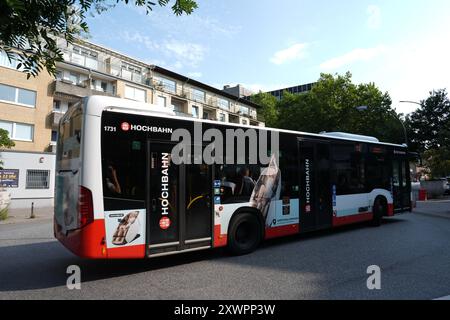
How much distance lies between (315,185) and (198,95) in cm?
3798

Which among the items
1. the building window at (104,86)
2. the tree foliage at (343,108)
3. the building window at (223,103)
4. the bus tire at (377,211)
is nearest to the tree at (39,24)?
the bus tire at (377,211)

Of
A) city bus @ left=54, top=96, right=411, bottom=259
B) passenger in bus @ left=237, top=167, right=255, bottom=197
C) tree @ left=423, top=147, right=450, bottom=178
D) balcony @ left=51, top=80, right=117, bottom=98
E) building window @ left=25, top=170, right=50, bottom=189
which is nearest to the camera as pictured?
city bus @ left=54, top=96, right=411, bottom=259

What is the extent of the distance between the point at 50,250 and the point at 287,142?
652 cm

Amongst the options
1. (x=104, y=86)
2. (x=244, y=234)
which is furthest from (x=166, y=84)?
(x=244, y=234)

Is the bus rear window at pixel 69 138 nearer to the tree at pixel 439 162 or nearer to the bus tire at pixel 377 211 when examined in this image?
the bus tire at pixel 377 211

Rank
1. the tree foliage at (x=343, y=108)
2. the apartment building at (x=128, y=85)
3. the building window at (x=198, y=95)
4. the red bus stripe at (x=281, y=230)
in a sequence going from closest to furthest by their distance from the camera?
the red bus stripe at (x=281, y=230) → the apartment building at (x=128, y=85) → the tree foliage at (x=343, y=108) → the building window at (x=198, y=95)

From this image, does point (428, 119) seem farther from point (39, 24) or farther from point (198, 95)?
point (39, 24)

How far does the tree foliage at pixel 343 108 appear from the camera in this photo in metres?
42.3

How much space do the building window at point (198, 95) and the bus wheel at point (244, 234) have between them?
124 ft

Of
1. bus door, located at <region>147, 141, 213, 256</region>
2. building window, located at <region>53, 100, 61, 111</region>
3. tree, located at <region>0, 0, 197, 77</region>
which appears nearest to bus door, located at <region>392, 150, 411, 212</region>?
bus door, located at <region>147, 141, 213, 256</region>

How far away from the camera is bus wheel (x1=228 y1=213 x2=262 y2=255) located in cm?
Answer: 723

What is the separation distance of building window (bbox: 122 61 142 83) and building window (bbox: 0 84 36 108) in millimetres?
10052

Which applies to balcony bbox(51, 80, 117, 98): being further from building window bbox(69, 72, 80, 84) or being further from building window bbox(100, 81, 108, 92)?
building window bbox(100, 81, 108, 92)
